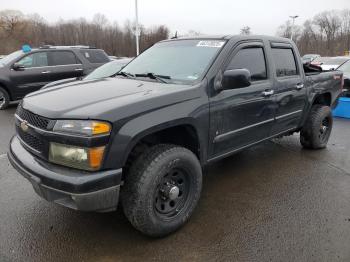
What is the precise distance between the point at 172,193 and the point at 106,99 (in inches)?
39.4

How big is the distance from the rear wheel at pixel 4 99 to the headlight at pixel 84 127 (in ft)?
23.9

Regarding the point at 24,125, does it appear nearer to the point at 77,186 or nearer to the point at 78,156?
the point at 78,156

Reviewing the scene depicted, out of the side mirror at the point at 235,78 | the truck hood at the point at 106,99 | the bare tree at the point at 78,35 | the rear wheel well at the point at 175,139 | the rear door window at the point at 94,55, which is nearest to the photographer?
the truck hood at the point at 106,99

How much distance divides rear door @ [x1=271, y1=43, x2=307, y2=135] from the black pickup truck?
0.09 feet

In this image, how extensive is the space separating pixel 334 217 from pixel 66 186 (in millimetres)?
2625

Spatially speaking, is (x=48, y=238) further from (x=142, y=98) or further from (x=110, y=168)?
(x=142, y=98)

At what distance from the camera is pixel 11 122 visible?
7.12 metres

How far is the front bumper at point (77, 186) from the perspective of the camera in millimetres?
2283

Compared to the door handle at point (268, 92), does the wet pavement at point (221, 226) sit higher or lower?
lower

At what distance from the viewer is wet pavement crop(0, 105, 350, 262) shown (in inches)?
104

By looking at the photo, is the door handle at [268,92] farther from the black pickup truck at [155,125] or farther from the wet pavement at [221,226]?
the wet pavement at [221,226]

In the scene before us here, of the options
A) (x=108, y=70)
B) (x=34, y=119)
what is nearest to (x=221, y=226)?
(x=34, y=119)

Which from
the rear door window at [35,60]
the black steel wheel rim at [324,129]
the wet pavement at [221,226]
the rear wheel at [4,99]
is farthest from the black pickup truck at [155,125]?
the rear wheel at [4,99]

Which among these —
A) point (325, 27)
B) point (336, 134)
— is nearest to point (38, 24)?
point (325, 27)
